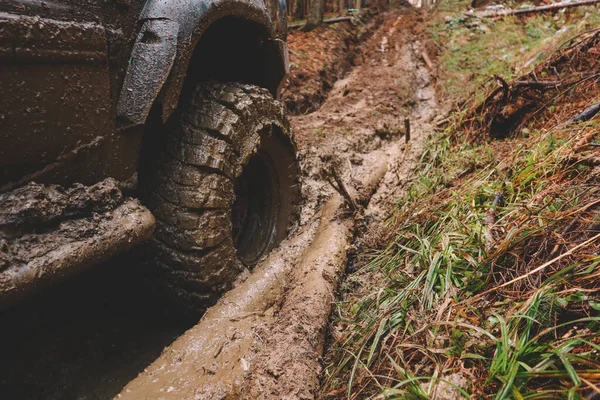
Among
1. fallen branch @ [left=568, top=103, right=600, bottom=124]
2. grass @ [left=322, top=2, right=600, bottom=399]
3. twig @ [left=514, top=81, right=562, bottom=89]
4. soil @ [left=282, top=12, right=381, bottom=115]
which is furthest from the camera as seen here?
soil @ [left=282, top=12, right=381, bottom=115]

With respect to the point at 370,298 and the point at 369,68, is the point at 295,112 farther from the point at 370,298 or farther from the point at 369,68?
the point at 370,298

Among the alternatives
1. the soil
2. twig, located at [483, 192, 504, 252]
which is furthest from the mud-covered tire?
the soil

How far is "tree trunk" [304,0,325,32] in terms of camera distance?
753 centimetres

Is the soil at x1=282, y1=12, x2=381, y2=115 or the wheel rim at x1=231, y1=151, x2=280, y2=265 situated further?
the soil at x1=282, y1=12, x2=381, y2=115

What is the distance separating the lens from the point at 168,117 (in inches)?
64.1

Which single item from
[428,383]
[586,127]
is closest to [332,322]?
[428,383]

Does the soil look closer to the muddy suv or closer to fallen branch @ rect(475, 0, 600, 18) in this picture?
the muddy suv

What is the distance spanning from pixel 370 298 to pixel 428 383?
554 millimetres

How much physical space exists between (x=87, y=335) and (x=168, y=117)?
96 cm

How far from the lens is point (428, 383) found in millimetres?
1150

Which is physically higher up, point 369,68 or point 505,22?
point 505,22

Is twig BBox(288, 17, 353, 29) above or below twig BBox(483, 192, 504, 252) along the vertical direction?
above

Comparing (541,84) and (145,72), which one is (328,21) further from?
(145,72)

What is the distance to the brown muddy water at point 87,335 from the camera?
1.46 meters
